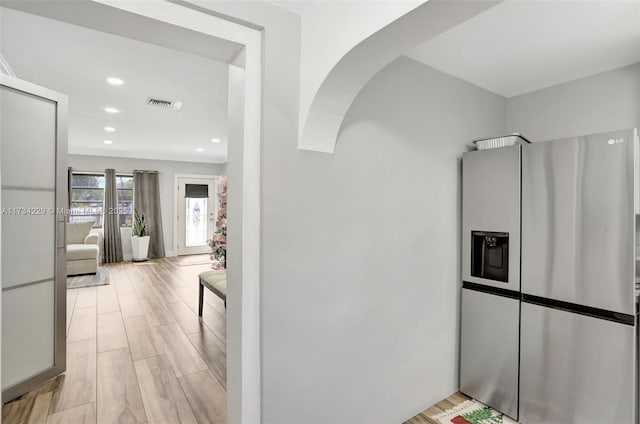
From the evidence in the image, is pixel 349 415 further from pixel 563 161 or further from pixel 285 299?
pixel 563 161

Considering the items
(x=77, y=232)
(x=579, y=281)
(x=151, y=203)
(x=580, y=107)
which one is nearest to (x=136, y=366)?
(x=579, y=281)

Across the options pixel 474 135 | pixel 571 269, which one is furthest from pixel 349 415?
pixel 474 135

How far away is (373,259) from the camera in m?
1.92

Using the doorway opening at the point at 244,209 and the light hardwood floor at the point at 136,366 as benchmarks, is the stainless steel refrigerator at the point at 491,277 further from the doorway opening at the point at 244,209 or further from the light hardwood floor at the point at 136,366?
the light hardwood floor at the point at 136,366

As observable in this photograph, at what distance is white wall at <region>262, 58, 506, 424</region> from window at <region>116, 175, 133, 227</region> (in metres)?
7.69

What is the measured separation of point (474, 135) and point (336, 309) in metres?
1.79

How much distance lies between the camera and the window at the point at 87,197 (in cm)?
733

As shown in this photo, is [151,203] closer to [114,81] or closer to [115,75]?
[114,81]

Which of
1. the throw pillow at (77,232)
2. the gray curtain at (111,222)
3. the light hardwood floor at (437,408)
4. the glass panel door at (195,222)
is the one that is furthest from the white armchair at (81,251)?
the light hardwood floor at (437,408)

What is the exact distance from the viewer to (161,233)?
26.5 feet

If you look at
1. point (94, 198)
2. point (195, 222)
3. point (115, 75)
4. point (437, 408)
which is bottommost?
point (437, 408)

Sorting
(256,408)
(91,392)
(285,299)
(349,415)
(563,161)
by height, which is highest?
(563,161)

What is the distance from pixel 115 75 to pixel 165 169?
5.73 meters

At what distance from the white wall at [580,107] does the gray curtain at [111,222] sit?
26.1ft
